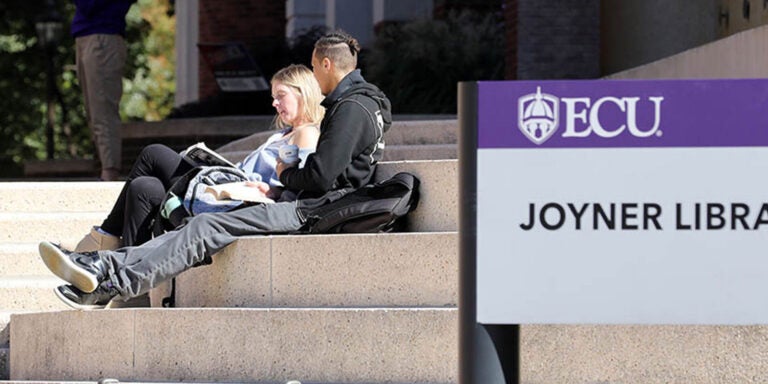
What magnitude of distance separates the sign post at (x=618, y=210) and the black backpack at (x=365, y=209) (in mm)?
3354

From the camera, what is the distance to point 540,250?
306 cm

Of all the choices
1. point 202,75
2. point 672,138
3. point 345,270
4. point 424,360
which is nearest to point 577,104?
point 672,138

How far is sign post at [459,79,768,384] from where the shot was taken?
9.94 feet

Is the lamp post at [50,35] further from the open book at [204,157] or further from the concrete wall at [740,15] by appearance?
the open book at [204,157]

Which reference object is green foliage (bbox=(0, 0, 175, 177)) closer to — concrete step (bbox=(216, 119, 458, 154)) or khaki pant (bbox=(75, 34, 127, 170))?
khaki pant (bbox=(75, 34, 127, 170))

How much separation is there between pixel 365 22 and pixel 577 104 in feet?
40.8

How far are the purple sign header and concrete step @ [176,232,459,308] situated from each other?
3.10 meters

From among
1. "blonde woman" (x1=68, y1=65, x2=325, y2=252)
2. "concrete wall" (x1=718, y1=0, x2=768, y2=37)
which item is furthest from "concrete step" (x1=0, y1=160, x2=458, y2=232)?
"concrete wall" (x1=718, y1=0, x2=768, y2=37)

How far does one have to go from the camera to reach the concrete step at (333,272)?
619cm

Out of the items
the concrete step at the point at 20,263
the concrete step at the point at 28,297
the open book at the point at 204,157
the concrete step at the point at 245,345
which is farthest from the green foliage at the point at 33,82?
the concrete step at the point at 245,345

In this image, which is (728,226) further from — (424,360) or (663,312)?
(424,360)

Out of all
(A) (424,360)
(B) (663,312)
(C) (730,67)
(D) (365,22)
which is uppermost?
(D) (365,22)

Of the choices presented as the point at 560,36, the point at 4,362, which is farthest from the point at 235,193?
the point at 560,36

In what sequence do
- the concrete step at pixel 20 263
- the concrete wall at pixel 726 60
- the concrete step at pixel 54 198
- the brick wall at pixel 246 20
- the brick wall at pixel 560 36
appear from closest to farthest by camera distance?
1. the concrete step at pixel 20 263
2. the concrete wall at pixel 726 60
3. the concrete step at pixel 54 198
4. the brick wall at pixel 560 36
5. the brick wall at pixel 246 20
